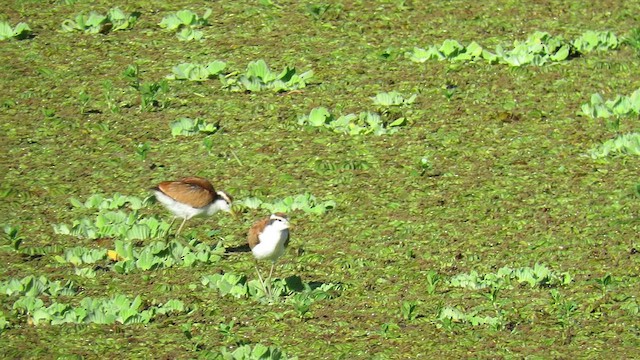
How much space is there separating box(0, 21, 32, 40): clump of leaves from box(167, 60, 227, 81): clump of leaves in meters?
2.10

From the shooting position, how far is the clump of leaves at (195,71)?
1269 centimetres

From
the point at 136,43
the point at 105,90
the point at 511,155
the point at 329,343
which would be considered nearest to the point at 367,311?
the point at 329,343

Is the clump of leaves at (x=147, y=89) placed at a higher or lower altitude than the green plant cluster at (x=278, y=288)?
lower

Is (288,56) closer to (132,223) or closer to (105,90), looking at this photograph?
(105,90)

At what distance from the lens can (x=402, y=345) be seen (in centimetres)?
823

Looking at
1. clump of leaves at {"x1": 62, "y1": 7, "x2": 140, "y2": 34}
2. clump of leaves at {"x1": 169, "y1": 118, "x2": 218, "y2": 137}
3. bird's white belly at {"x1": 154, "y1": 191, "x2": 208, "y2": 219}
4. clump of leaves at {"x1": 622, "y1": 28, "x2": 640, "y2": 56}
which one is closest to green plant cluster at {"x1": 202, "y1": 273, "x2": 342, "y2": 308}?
bird's white belly at {"x1": 154, "y1": 191, "x2": 208, "y2": 219}

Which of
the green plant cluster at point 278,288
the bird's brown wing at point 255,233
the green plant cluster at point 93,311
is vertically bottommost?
the green plant cluster at point 278,288

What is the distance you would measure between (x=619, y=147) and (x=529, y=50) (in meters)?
2.15

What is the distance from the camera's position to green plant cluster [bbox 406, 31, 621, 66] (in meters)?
12.9

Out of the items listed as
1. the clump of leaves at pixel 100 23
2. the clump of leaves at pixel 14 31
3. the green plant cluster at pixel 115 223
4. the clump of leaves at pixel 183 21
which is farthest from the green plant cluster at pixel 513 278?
the clump of leaves at pixel 14 31

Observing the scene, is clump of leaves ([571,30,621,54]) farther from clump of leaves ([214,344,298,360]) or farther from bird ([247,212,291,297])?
clump of leaves ([214,344,298,360])

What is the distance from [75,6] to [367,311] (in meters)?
7.31

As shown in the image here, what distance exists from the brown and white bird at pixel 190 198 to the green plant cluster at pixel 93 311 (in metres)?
1.24

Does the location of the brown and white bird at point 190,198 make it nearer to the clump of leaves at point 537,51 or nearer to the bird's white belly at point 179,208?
the bird's white belly at point 179,208
